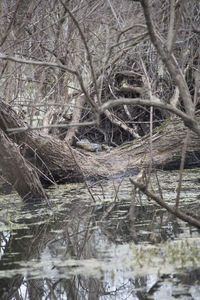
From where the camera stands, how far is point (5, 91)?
20.1 feet

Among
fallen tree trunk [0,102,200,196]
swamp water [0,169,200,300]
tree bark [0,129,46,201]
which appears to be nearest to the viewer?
swamp water [0,169,200,300]

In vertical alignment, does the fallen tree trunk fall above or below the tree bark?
above

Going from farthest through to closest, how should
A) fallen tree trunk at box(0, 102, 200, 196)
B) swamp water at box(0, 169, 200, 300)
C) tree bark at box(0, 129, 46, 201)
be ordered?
fallen tree trunk at box(0, 102, 200, 196) < tree bark at box(0, 129, 46, 201) < swamp water at box(0, 169, 200, 300)

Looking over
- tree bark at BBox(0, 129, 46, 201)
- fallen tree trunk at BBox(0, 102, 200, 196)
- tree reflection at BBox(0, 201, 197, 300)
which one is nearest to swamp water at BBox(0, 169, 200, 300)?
tree reflection at BBox(0, 201, 197, 300)

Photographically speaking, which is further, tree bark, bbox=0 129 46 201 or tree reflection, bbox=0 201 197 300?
tree bark, bbox=0 129 46 201

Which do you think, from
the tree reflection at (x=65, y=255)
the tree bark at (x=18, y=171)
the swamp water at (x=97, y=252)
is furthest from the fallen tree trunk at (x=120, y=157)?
the tree reflection at (x=65, y=255)

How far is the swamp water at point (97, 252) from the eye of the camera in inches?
113

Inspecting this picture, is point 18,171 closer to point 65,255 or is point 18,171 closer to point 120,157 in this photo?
point 65,255

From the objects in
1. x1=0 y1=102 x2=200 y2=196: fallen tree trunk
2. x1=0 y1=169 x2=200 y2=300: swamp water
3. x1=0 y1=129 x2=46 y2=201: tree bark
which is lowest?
x1=0 y1=169 x2=200 y2=300: swamp water

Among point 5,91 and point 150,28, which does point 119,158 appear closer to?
point 5,91

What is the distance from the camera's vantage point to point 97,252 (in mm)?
3537

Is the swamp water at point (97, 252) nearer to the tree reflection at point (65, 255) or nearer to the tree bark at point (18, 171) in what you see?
the tree reflection at point (65, 255)

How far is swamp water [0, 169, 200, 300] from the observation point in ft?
9.41

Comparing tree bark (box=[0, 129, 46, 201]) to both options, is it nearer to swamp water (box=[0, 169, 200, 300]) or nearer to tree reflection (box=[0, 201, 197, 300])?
swamp water (box=[0, 169, 200, 300])
